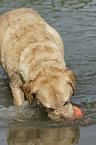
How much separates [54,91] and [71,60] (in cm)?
447

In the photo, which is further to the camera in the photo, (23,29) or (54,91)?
(23,29)

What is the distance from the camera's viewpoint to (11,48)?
5.82 meters

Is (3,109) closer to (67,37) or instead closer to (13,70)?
(13,70)

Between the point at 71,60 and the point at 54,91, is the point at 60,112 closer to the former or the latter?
the point at 54,91

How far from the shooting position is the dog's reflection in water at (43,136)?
4.48 meters

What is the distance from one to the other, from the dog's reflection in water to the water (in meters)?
0.04

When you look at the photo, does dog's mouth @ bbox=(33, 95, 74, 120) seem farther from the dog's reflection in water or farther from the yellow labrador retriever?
the dog's reflection in water

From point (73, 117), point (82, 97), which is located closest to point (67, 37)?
point (82, 97)

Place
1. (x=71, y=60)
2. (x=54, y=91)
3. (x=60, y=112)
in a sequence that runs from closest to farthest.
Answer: (x=54, y=91), (x=60, y=112), (x=71, y=60)

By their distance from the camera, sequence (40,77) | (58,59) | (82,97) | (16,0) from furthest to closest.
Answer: (16,0), (82,97), (58,59), (40,77)

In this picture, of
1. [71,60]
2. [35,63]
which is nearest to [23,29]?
[35,63]

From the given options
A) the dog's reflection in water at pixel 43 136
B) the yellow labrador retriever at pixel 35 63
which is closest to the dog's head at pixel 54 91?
the yellow labrador retriever at pixel 35 63

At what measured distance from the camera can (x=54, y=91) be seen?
465 centimetres

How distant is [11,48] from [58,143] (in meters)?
2.33
